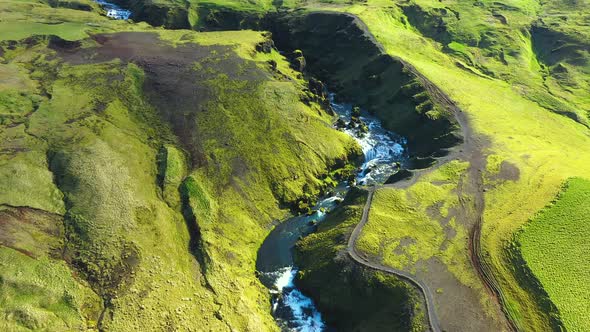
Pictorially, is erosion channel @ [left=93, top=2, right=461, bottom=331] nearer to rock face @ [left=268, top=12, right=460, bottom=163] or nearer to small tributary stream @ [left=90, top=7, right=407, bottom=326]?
small tributary stream @ [left=90, top=7, right=407, bottom=326]

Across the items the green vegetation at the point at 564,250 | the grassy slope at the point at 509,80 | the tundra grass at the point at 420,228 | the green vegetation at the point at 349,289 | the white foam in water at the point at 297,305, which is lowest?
the white foam in water at the point at 297,305

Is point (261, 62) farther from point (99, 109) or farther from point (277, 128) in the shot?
point (99, 109)

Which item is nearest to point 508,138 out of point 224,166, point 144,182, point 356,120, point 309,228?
point 356,120

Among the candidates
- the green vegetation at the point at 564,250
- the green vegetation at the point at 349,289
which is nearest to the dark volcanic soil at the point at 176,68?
the green vegetation at the point at 349,289

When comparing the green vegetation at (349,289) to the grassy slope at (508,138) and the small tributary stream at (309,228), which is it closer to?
the small tributary stream at (309,228)

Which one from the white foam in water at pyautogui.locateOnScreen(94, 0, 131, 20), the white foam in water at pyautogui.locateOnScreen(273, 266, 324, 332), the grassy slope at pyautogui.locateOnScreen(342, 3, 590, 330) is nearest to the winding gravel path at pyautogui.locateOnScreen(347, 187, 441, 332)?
the white foam in water at pyautogui.locateOnScreen(273, 266, 324, 332)

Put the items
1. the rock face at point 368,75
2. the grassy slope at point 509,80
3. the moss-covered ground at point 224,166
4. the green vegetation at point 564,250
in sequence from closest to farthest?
the green vegetation at point 564,250, the moss-covered ground at point 224,166, the grassy slope at point 509,80, the rock face at point 368,75

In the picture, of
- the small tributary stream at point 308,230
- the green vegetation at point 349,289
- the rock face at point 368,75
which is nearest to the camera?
the green vegetation at point 349,289

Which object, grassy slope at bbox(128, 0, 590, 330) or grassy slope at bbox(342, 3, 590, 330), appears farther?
grassy slope at bbox(128, 0, 590, 330)
